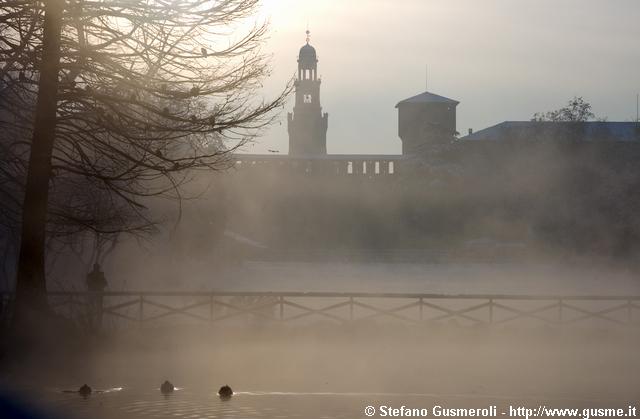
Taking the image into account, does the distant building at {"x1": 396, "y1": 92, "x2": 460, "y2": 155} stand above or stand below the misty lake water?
above

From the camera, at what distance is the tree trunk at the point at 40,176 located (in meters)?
16.9

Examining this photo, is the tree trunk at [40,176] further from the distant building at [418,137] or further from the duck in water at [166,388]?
the distant building at [418,137]

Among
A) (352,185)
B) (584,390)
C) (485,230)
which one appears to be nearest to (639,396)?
(584,390)

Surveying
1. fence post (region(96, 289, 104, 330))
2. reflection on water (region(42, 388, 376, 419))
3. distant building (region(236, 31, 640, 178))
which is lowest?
reflection on water (region(42, 388, 376, 419))

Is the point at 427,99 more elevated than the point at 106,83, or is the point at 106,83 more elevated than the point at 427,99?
the point at 427,99

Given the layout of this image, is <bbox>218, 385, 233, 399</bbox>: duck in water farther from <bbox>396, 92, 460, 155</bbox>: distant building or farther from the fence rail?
<bbox>396, 92, 460, 155</bbox>: distant building

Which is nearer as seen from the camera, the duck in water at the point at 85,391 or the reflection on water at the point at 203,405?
the reflection on water at the point at 203,405

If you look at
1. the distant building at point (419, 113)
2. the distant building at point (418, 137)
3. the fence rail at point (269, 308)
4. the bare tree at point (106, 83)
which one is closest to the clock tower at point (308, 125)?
the distant building at point (418, 137)

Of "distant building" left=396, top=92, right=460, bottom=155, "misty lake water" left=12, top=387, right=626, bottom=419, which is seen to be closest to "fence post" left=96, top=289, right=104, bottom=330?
"misty lake water" left=12, top=387, right=626, bottom=419

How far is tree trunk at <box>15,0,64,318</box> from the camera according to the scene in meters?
16.9

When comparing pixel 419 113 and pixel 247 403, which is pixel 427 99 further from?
pixel 247 403

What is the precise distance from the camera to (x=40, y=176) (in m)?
17.5

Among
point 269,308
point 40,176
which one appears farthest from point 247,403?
point 269,308

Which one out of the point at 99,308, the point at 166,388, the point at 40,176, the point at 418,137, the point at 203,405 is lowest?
Answer: the point at 203,405
